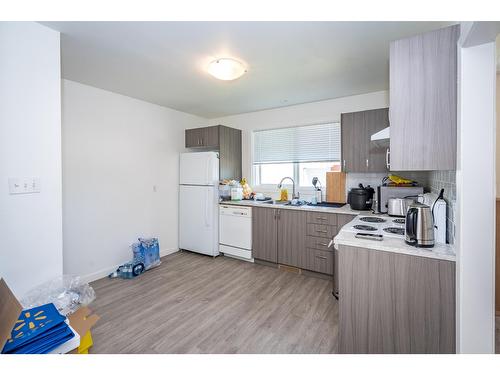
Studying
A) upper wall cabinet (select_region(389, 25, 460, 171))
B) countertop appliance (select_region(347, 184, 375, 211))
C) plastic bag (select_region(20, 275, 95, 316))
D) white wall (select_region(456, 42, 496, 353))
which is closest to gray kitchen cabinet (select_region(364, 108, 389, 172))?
countertop appliance (select_region(347, 184, 375, 211))

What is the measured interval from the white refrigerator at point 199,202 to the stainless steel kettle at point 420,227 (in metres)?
2.72

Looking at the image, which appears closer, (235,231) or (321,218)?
(321,218)

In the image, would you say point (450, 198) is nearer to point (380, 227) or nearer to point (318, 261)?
point (380, 227)

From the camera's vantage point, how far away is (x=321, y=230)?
289 cm

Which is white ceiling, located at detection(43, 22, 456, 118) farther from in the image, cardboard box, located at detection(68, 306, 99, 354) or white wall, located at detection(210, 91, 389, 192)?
cardboard box, located at detection(68, 306, 99, 354)

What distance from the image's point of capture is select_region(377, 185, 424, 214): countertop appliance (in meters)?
2.39

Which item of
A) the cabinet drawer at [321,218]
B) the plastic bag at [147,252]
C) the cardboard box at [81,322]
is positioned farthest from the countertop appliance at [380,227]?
the plastic bag at [147,252]

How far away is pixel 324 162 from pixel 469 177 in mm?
2442

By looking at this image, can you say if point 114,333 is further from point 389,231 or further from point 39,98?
point 389,231

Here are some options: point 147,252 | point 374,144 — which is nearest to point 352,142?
point 374,144

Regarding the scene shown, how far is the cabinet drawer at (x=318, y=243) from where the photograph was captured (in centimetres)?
287

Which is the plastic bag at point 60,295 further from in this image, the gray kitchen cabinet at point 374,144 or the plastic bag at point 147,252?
the gray kitchen cabinet at point 374,144

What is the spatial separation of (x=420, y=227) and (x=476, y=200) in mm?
304
